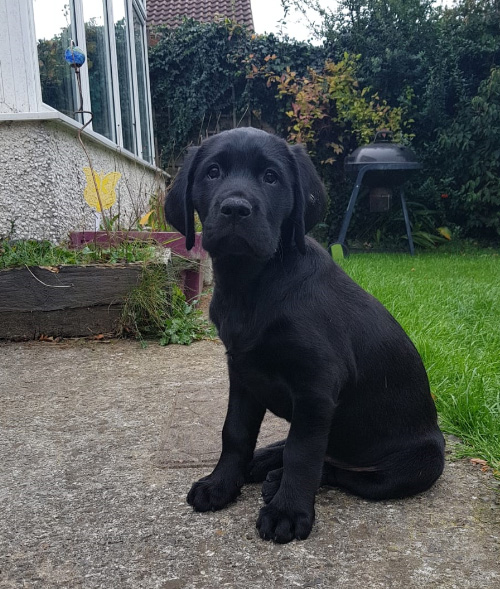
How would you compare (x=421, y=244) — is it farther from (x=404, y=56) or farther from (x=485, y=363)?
(x=485, y=363)

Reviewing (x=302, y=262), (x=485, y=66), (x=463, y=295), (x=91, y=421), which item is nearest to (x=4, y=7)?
(x=91, y=421)

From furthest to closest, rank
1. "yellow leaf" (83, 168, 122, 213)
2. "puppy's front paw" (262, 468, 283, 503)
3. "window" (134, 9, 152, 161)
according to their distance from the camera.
Result: "window" (134, 9, 152, 161) < "yellow leaf" (83, 168, 122, 213) < "puppy's front paw" (262, 468, 283, 503)

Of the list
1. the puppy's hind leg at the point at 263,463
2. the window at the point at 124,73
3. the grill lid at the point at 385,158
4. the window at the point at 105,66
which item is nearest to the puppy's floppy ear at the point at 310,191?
the puppy's hind leg at the point at 263,463

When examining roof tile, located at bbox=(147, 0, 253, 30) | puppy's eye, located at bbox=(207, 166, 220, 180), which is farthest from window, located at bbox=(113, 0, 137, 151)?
roof tile, located at bbox=(147, 0, 253, 30)

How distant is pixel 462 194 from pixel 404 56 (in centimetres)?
273

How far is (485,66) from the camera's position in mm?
10070

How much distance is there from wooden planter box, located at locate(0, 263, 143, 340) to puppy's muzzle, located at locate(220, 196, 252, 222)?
7.45 ft

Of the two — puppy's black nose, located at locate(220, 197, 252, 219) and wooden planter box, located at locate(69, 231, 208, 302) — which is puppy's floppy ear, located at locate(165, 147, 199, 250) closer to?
puppy's black nose, located at locate(220, 197, 252, 219)

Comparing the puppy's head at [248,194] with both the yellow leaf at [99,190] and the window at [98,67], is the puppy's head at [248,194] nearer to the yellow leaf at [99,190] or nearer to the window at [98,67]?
the yellow leaf at [99,190]

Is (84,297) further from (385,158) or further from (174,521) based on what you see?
(385,158)

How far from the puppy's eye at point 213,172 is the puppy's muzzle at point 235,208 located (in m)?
0.21

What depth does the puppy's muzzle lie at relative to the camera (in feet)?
5.11

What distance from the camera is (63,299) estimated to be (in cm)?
370

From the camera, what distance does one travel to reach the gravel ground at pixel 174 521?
4.29 ft
